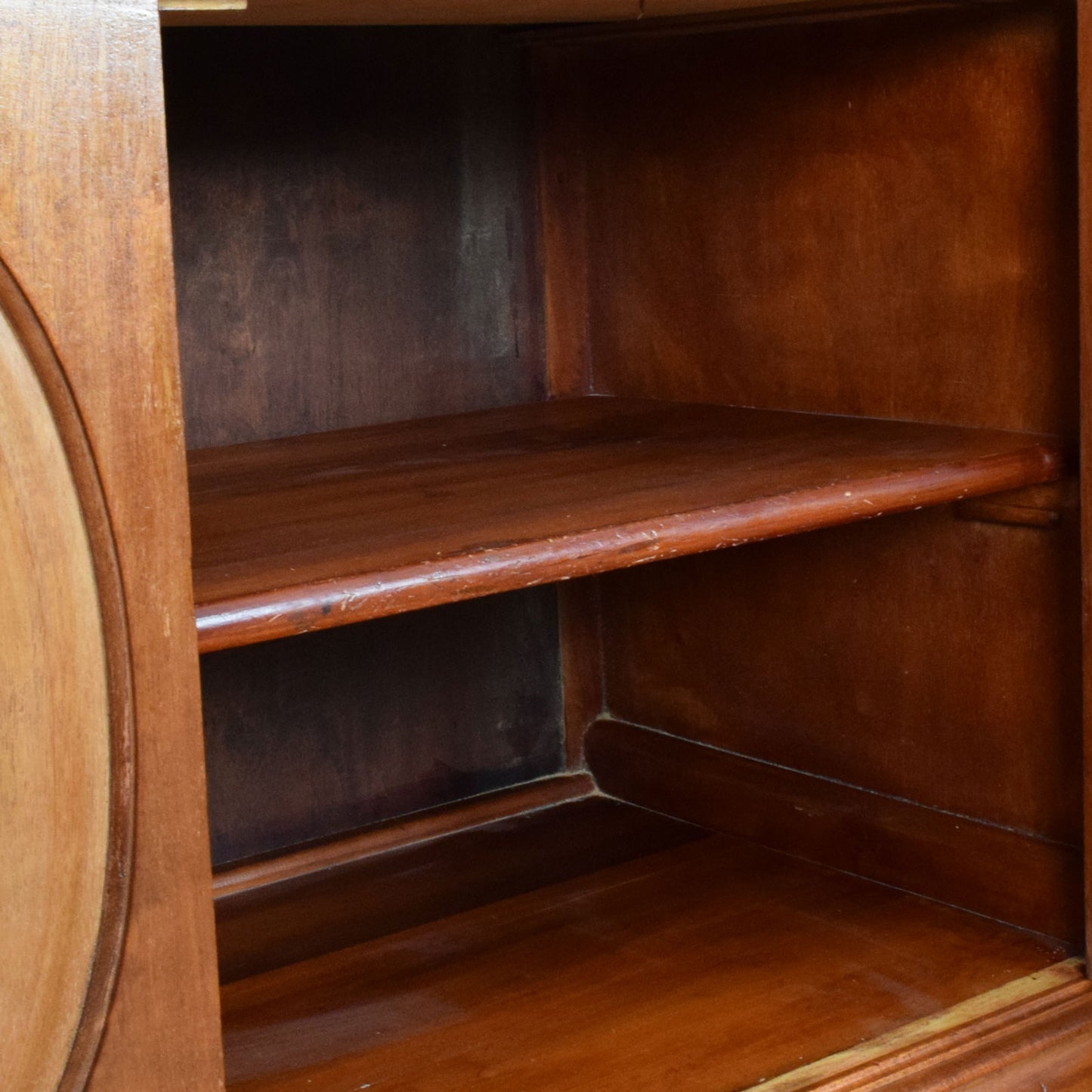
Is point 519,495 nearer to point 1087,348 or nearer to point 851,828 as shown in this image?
point 1087,348

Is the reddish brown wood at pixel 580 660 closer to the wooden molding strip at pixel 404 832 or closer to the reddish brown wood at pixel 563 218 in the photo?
the wooden molding strip at pixel 404 832

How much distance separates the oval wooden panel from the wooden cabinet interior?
0.23 m

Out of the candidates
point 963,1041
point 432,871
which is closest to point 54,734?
point 963,1041

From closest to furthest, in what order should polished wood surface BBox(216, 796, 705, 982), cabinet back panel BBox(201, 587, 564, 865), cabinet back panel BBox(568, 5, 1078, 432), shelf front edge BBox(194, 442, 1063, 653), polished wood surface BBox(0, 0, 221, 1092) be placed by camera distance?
1. polished wood surface BBox(0, 0, 221, 1092)
2. shelf front edge BBox(194, 442, 1063, 653)
3. cabinet back panel BBox(568, 5, 1078, 432)
4. polished wood surface BBox(216, 796, 705, 982)
5. cabinet back panel BBox(201, 587, 564, 865)

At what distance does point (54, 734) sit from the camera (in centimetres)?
67

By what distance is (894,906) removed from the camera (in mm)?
1268

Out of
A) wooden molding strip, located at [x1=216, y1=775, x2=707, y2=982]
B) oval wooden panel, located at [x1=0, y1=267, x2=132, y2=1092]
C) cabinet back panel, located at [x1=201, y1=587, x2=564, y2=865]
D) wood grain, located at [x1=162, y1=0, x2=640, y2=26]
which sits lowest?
wooden molding strip, located at [x1=216, y1=775, x2=707, y2=982]

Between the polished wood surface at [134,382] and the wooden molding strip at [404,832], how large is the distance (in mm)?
622

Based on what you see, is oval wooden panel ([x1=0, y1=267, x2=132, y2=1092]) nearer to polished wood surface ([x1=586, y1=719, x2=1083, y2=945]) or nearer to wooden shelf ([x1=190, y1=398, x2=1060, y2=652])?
wooden shelf ([x1=190, y1=398, x2=1060, y2=652])

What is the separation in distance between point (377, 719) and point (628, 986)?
1.28 ft

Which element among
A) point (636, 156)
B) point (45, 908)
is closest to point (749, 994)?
point (45, 908)

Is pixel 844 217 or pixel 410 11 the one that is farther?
pixel 844 217

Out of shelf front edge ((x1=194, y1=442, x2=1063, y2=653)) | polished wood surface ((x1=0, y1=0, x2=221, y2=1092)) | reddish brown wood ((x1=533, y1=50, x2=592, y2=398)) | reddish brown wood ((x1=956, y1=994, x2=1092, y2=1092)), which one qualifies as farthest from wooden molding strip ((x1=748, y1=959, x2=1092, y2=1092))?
reddish brown wood ((x1=533, y1=50, x2=592, y2=398))

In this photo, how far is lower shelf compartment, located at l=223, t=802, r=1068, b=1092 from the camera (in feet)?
3.42
